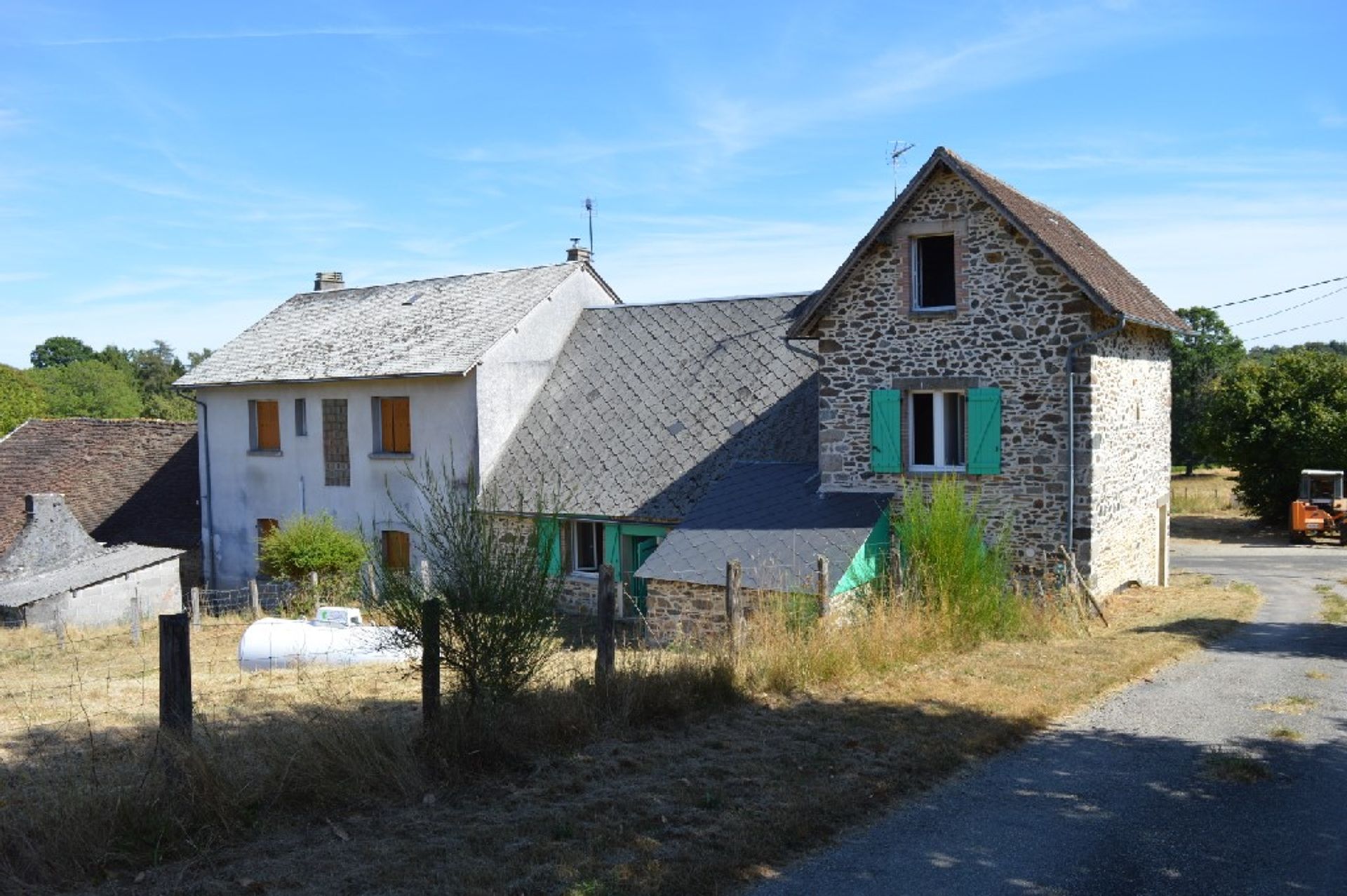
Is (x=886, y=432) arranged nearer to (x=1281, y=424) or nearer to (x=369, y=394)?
(x=369, y=394)

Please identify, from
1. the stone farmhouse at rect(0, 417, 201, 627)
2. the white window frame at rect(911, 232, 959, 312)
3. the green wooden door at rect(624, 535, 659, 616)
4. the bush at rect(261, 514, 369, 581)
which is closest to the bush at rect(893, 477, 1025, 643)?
the white window frame at rect(911, 232, 959, 312)

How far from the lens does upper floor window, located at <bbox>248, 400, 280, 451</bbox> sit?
2622 cm

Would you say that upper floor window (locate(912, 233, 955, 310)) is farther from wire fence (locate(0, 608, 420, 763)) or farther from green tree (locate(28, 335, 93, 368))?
green tree (locate(28, 335, 93, 368))

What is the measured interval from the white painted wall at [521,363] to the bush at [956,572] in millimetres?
10735

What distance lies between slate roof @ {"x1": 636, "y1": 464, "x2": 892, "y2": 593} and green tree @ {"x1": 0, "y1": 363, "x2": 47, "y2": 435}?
136ft

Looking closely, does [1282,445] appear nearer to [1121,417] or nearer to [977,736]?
[1121,417]

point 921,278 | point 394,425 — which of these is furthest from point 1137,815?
point 394,425

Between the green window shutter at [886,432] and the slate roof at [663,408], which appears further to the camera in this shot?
the slate roof at [663,408]

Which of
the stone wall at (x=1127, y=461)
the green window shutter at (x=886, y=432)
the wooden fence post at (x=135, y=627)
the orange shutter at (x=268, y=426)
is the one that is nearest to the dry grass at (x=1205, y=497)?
the stone wall at (x=1127, y=461)

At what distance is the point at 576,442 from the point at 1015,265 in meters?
9.55

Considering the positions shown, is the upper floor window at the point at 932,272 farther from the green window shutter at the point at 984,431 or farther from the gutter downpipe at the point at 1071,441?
the gutter downpipe at the point at 1071,441

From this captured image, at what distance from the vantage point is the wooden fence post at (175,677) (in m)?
6.72

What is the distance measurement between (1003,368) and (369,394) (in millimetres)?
13706

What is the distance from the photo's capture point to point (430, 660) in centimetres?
779
